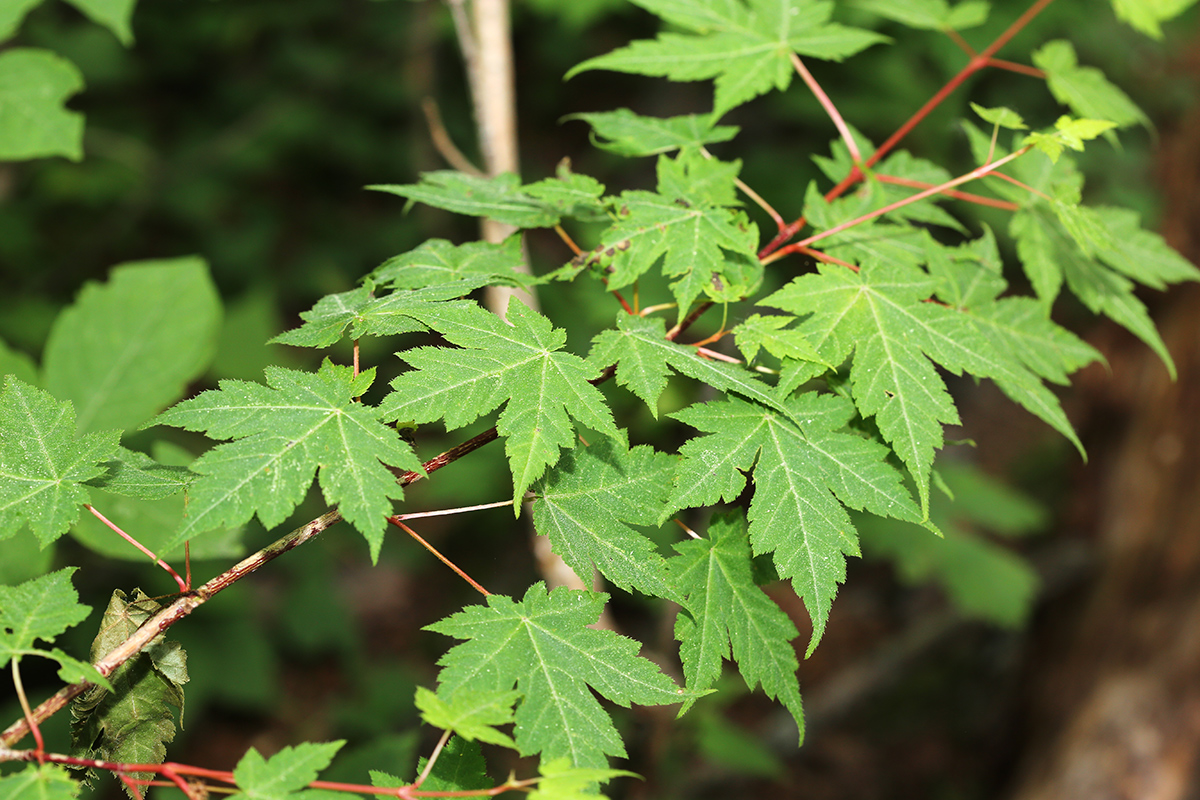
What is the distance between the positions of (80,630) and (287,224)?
4666 mm

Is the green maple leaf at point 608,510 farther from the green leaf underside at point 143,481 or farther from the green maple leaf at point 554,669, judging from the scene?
the green leaf underside at point 143,481

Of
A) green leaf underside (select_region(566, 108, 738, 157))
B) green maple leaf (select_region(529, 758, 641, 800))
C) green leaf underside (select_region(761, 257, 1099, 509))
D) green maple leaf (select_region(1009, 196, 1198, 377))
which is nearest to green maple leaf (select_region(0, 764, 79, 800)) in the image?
green maple leaf (select_region(529, 758, 641, 800))

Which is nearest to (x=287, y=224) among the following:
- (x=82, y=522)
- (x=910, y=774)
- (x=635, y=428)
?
(x=635, y=428)

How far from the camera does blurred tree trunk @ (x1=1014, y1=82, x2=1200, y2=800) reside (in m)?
3.76

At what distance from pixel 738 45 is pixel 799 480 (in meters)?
1.02

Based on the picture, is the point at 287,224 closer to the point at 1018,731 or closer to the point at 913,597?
the point at 913,597

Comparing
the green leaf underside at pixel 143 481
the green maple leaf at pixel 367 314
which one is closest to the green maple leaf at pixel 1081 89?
the green maple leaf at pixel 367 314

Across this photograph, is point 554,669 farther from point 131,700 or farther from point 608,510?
point 131,700

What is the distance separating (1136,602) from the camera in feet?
13.9

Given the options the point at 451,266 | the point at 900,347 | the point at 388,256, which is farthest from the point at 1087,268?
the point at 388,256

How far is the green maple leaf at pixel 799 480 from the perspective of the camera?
1.17 metres

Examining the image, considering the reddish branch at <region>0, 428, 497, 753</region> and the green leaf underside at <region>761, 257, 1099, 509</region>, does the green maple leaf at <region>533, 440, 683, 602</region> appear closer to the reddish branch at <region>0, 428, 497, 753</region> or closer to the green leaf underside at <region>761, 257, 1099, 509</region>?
the reddish branch at <region>0, 428, 497, 753</region>

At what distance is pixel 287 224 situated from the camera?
25.6ft

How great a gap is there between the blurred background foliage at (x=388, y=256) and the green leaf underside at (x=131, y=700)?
7.08 ft
